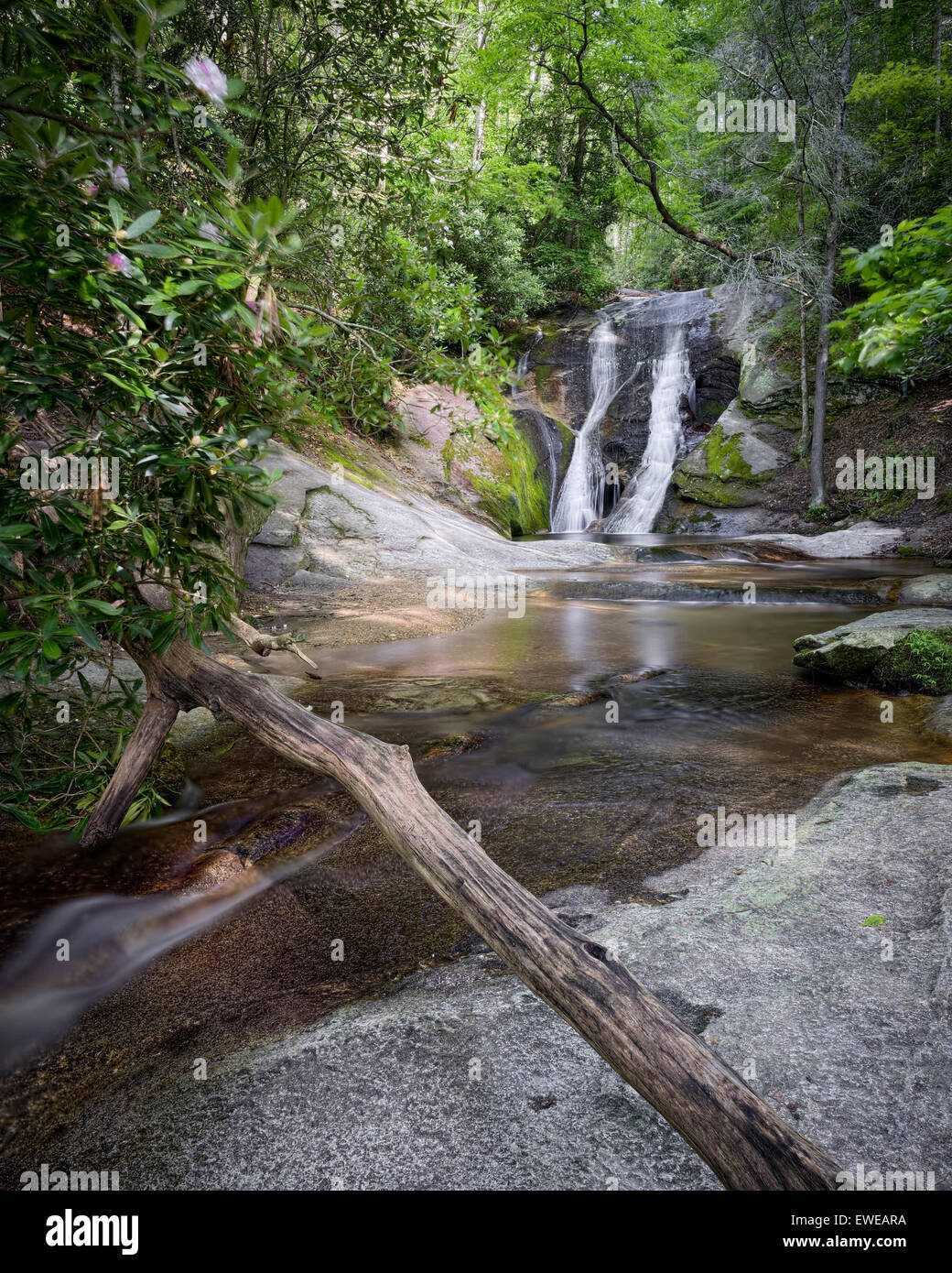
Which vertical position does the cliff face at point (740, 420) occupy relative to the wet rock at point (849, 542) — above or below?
above

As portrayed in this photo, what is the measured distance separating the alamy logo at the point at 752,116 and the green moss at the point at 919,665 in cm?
1564

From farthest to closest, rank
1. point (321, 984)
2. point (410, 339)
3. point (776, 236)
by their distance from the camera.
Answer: point (776, 236) < point (410, 339) < point (321, 984)

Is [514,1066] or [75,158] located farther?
[514,1066]

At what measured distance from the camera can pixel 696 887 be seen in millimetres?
3131

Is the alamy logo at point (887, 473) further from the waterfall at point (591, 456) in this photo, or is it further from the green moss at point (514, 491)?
the green moss at point (514, 491)

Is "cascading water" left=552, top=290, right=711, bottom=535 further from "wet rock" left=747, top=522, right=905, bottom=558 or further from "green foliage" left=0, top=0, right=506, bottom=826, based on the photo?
"green foliage" left=0, top=0, right=506, bottom=826

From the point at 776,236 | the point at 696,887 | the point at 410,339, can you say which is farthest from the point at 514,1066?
the point at 776,236

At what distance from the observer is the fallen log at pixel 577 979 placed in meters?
1.44

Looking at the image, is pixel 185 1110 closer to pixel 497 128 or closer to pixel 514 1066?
pixel 514 1066

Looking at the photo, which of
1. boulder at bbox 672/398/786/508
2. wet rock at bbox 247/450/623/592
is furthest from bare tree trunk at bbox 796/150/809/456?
wet rock at bbox 247/450/623/592

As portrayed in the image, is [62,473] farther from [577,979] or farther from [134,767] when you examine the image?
[577,979]

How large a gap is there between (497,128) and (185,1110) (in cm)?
3182

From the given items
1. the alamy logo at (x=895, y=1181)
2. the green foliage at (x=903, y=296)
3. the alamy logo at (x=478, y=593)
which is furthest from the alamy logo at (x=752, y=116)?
the alamy logo at (x=895, y=1181)
